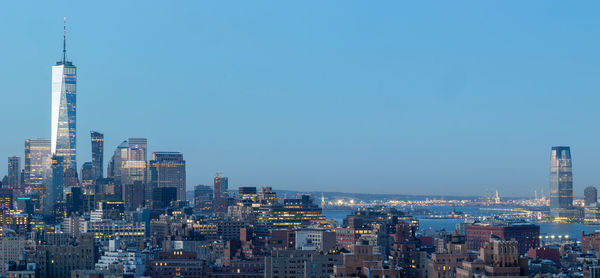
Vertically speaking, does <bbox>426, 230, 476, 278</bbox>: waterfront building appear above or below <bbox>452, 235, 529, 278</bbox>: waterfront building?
below

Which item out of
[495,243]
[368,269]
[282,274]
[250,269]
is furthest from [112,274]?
[495,243]

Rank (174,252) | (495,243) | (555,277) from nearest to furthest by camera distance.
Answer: (495,243) < (555,277) < (174,252)

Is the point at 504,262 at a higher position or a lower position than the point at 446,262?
higher

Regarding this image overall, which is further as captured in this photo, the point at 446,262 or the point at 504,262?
the point at 446,262

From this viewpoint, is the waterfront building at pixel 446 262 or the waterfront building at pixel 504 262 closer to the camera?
the waterfront building at pixel 504 262

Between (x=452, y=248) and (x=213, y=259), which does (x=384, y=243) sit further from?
(x=452, y=248)

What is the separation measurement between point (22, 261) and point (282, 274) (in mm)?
34599

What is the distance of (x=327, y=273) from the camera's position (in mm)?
118625

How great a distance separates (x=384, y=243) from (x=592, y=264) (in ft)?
243

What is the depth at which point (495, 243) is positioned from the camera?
88.9 metres

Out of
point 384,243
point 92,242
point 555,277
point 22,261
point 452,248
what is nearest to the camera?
point 555,277

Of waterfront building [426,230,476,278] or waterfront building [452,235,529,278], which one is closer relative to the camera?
waterfront building [452,235,529,278]

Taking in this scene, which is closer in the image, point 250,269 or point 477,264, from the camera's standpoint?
point 477,264

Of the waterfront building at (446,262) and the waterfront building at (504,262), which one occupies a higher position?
the waterfront building at (504,262)
